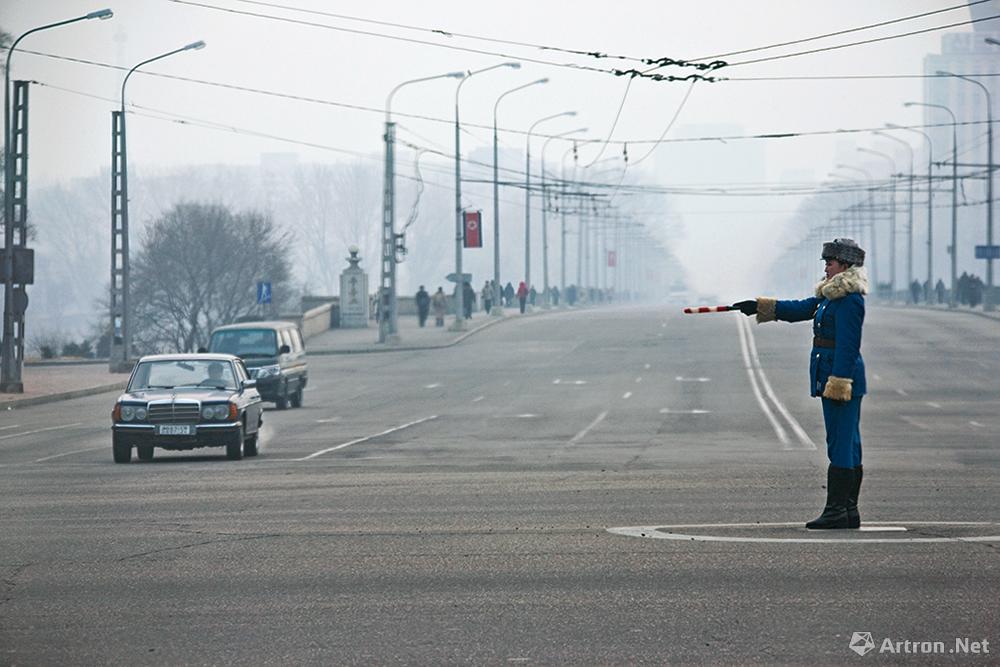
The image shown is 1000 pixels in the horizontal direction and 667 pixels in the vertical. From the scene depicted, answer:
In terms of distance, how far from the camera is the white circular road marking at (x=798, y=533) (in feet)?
35.3

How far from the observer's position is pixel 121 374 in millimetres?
51938

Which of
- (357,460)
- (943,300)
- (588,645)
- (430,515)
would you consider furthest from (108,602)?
(943,300)

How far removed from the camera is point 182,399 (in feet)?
71.2

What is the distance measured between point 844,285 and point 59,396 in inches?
1360

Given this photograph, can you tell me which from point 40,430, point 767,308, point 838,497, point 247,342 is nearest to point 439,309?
point 247,342

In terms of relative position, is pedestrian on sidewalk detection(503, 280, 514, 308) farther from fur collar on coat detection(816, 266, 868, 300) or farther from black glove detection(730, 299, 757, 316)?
fur collar on coat detection(816, 266, 868, 300)

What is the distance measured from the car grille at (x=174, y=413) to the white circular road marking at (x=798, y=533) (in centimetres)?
1078

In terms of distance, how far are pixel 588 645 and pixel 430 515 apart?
5390mm

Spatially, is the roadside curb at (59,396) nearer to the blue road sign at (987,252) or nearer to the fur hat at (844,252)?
the fur hat at (844,252)

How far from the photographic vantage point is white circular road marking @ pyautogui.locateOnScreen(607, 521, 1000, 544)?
10.8 m

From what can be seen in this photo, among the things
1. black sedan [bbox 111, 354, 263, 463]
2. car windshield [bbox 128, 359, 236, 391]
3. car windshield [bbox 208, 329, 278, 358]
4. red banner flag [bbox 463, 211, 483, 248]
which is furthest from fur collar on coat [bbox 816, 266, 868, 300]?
red banner flag [bbox 463, 211, 483, 248]

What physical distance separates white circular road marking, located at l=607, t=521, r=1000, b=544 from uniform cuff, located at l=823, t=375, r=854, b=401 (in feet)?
2.92

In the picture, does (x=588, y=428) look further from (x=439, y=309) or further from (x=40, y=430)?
(x=439, y=309)

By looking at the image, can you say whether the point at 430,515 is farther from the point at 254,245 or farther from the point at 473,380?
the point at 254,245
